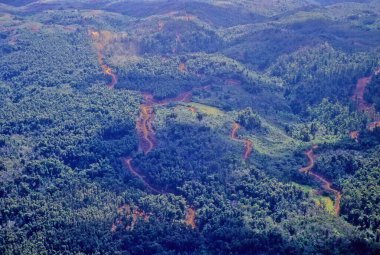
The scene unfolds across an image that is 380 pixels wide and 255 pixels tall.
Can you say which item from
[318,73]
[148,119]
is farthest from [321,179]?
[318,73]

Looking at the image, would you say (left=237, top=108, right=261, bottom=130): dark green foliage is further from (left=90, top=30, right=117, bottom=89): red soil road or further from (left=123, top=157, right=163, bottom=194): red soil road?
(left=90, top=30, right=117, bottom=89): red soil road

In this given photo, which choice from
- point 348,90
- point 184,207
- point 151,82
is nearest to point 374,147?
point 348,90

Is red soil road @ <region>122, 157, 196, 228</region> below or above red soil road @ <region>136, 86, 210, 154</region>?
below

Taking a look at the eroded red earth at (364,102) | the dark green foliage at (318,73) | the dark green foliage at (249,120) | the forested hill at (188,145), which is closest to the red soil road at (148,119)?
the forested hill at (188,145)

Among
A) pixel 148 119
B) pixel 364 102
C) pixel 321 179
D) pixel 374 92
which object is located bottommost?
pixel 321 179

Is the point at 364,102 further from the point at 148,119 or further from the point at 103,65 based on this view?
the point at 103,65

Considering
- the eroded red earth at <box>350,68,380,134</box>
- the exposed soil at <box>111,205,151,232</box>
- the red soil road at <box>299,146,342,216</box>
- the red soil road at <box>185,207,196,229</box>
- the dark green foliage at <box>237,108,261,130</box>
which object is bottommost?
the red soil road at <box>185,207,196,229</box>

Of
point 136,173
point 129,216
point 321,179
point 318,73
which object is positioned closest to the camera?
point 129,216

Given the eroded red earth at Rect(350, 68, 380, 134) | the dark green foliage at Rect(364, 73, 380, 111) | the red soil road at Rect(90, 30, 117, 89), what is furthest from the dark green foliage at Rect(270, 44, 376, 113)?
the red soil road at Rect(90, 30, 117, 89)
